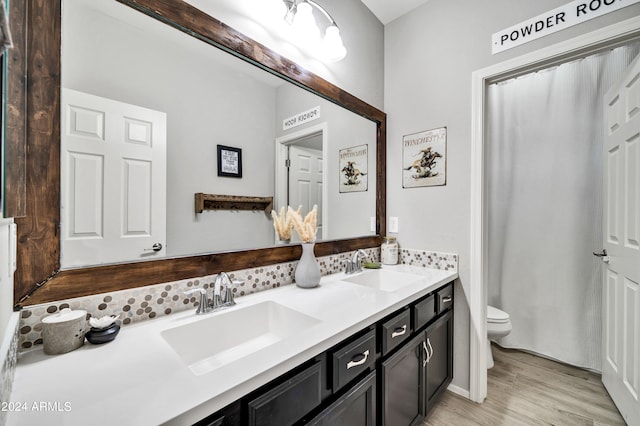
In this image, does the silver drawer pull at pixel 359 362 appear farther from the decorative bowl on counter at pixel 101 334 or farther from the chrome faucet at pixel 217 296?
the decorative bowl on counter at pixel 101 334

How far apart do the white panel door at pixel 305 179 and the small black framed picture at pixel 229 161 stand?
1.05 feet

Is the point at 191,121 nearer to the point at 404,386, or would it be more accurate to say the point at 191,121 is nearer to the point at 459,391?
the point at 404,386

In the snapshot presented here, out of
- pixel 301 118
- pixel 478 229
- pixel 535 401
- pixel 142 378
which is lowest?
pixel 535 401

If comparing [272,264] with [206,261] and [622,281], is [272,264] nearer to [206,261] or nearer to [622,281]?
[206,261]

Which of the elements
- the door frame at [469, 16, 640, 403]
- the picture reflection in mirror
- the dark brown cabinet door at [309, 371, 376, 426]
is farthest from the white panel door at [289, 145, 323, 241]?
the door frame at [469, 16, 640, 403]

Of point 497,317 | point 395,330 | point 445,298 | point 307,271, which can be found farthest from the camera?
point 497,317

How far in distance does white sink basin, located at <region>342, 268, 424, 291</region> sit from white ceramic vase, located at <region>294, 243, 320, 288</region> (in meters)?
0.33

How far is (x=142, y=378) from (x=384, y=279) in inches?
58.4

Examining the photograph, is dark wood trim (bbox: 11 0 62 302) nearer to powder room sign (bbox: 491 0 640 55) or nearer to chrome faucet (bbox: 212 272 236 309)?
chrome faucet (bbox: 212 272 236 309)

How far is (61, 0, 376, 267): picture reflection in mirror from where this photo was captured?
882mm

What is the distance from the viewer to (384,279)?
1846 mm

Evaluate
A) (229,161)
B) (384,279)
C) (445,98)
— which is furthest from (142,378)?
(445,98)

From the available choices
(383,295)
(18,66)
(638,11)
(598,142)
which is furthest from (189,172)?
(598,142)

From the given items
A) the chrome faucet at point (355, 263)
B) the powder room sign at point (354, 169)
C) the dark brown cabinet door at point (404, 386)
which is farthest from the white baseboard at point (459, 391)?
the powder room sign at point (354, 169)
